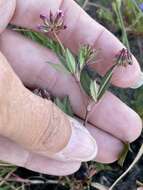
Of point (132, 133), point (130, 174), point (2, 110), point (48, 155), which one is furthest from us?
point (130, 174)

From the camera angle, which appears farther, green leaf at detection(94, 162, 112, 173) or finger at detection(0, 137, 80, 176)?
green leaf at detection(94, 162, 112, 173)

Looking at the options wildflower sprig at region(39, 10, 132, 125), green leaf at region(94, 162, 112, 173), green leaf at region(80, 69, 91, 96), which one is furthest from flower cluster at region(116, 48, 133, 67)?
green leaf at region(94, 162, 112, 173)

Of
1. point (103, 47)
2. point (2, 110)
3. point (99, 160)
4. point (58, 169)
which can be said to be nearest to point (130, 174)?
point (99, 160)

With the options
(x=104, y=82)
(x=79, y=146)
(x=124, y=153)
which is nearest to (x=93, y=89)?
(x=104, y=82)

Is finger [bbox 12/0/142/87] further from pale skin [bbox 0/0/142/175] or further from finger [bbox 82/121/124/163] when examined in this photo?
finger [bbox 82/121/124/163]

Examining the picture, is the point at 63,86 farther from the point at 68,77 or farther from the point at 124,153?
the point at 124,153

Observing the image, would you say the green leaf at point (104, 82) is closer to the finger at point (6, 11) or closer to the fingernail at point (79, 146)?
the fingernail at point (79, 146)

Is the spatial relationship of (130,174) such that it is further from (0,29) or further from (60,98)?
(0,29)
